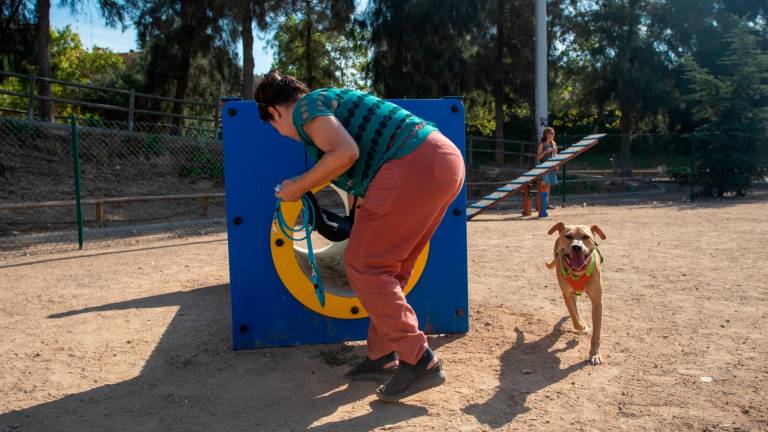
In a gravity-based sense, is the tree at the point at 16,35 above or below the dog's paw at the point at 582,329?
above

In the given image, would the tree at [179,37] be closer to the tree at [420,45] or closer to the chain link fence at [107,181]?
the chain link fence at [107,181]

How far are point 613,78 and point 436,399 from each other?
69.7ft

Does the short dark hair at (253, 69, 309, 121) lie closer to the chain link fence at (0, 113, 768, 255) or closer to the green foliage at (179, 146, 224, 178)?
the chain link fence at (0, 113, 768, 255)

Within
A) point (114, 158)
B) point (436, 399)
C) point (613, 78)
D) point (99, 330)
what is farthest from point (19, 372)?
point (613, 78)

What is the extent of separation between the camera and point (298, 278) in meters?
3.76

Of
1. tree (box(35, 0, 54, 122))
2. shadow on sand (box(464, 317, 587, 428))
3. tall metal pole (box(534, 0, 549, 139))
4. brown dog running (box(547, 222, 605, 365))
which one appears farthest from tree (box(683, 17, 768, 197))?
tree (box(35, 0, 54, 122))

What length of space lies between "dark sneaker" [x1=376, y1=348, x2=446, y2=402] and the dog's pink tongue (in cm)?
121

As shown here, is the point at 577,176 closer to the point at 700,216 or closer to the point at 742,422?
the point at 700,216

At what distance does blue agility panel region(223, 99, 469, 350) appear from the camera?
3666 millimetres

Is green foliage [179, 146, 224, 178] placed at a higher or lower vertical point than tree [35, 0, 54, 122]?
lower

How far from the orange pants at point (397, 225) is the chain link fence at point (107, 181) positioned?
7.49 metres

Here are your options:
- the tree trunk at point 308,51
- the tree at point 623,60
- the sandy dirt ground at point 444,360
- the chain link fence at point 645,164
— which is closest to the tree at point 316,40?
the tree trunk at point 308,51

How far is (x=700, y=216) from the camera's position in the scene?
36.0ft

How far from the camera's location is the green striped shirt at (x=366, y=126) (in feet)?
8.65
